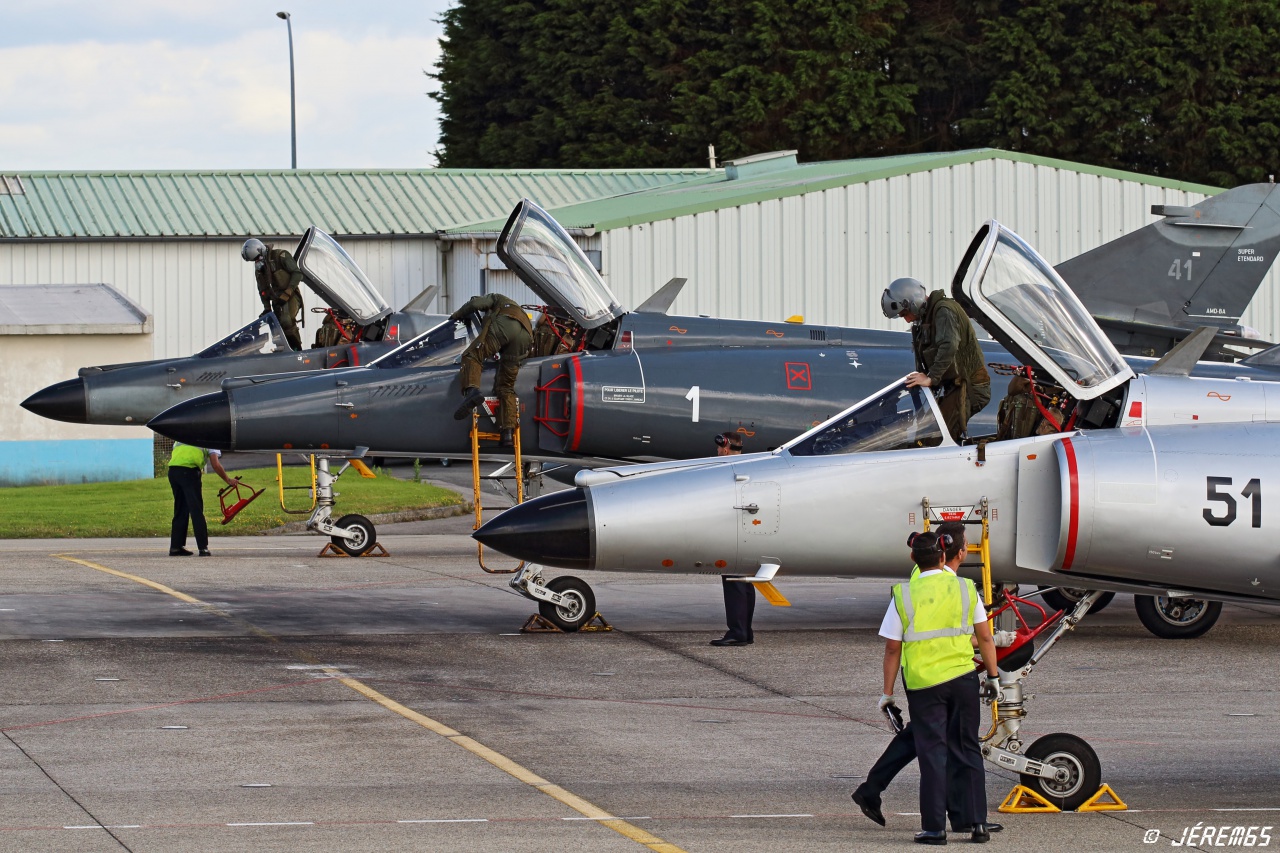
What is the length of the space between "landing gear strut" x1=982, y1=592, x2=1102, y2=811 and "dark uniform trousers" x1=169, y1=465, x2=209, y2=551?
12.8m

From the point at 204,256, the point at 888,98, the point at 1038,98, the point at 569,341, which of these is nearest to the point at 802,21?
the point at 888,98

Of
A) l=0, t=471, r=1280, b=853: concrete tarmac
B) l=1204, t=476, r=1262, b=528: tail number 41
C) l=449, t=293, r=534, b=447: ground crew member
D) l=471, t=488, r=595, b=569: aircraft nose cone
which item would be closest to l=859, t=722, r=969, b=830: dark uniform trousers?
l=0, t=471, r=1280, b=853: concrete tarmac

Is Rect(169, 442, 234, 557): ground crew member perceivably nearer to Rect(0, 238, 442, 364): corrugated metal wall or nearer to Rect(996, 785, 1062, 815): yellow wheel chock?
Rect(996, 785, 1062, 815): yellow wheel chock

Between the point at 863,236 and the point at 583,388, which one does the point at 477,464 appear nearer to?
the point at 583,388

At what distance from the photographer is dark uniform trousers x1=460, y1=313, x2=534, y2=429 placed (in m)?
16.2

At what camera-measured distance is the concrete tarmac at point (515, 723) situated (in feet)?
26.1

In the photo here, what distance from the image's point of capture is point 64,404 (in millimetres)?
21891

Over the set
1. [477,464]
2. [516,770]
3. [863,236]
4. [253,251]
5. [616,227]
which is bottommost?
[516,770]

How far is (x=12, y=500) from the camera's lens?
2677 centimetres

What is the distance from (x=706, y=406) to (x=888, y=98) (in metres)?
37.7

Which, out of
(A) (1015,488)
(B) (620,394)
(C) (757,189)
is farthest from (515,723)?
(C) (757,189)

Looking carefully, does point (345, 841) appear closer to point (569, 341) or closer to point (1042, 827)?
point (1042, 827)

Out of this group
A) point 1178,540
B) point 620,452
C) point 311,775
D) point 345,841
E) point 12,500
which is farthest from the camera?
point 12,500

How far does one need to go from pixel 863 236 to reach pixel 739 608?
21.0 metres
